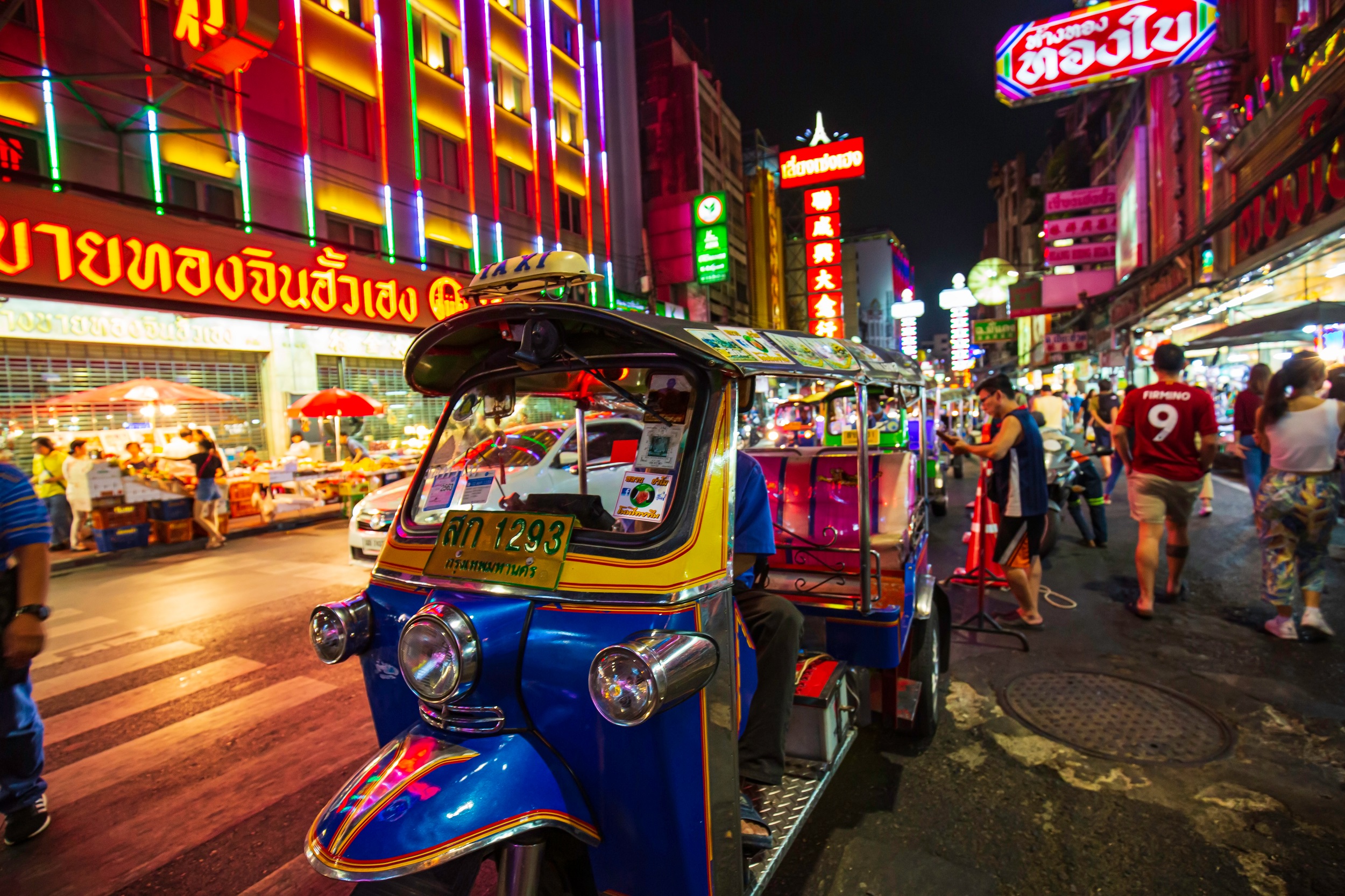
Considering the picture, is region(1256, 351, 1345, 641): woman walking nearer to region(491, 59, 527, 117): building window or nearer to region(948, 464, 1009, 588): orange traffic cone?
region(948, 464, 1009, 588): orange traffic cone

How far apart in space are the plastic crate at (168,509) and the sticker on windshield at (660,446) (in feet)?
39.9

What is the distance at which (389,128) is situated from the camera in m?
17.3

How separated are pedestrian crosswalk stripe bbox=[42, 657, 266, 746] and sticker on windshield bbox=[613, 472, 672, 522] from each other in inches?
184

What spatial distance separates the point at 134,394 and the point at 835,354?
13.3 metres

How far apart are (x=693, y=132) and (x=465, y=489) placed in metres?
31.3

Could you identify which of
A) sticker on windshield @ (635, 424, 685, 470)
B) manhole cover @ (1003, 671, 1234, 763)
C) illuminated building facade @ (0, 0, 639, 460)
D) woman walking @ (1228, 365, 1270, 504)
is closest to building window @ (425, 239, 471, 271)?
illuminated building facade @ (0, 0, 639, 460)

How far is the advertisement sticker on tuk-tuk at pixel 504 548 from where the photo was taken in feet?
7.00

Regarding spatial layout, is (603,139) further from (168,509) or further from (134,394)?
(168,509)

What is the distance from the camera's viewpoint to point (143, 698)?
16.6ft

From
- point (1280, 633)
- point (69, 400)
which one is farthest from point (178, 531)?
point (1280, 633)

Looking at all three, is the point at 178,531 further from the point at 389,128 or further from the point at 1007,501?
the point at 1007,501

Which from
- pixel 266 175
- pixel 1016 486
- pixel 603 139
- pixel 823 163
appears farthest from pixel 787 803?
pixel 823 163

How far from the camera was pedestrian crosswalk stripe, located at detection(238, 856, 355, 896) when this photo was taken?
9.49 feet

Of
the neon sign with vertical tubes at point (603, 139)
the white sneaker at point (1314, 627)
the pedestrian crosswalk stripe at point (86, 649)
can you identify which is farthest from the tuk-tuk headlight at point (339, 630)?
the neon sign with vertical tubes at point (603, 139)
